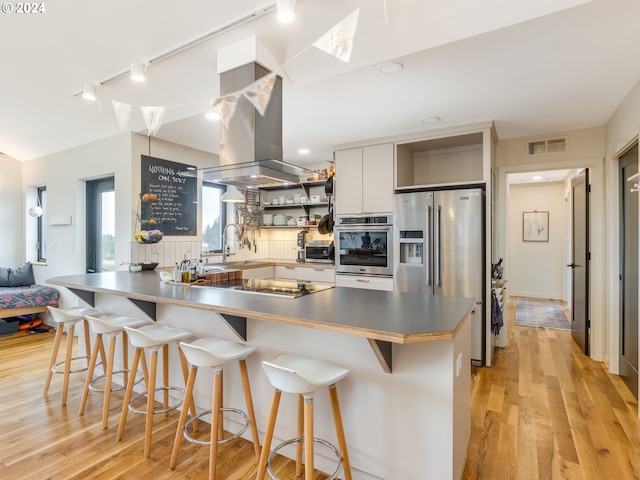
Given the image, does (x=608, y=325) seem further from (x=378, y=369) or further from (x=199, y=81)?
Result: (x=199, y=81)

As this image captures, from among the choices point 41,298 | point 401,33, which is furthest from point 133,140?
point 401,33

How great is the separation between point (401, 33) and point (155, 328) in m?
2.38

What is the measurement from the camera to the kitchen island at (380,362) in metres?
1.51

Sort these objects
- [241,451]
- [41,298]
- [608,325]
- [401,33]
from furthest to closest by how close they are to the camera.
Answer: [41,298]
[608,325]
[241,451]
[401,33]

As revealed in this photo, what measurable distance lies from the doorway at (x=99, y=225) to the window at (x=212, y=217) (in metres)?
1.12

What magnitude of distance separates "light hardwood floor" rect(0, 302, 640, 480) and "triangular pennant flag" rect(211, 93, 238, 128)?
2093 mm

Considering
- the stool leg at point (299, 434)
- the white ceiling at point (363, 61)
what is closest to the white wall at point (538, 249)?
the white ceiling at point (363, 61)

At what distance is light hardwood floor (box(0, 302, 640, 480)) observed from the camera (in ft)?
6.15

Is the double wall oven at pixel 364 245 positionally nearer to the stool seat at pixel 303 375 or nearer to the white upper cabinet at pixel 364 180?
the white upper cabinet at pixel 364 180

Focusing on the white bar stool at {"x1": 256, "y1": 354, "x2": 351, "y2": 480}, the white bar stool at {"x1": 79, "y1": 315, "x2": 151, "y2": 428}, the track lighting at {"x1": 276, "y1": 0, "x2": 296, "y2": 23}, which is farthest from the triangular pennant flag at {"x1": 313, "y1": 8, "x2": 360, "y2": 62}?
the white bar stool at {"x1": 79, "y1": 315, "x2": 151, "y2": 428}

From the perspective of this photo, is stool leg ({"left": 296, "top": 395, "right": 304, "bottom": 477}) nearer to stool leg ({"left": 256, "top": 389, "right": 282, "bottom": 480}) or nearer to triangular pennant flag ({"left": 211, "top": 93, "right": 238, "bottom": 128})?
stool leg ({"left": 256, "top": 389, "right": 282, "bottom": 480})

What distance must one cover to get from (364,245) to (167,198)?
2.37 meters

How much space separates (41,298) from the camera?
465 cm

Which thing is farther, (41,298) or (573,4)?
(41,298)
